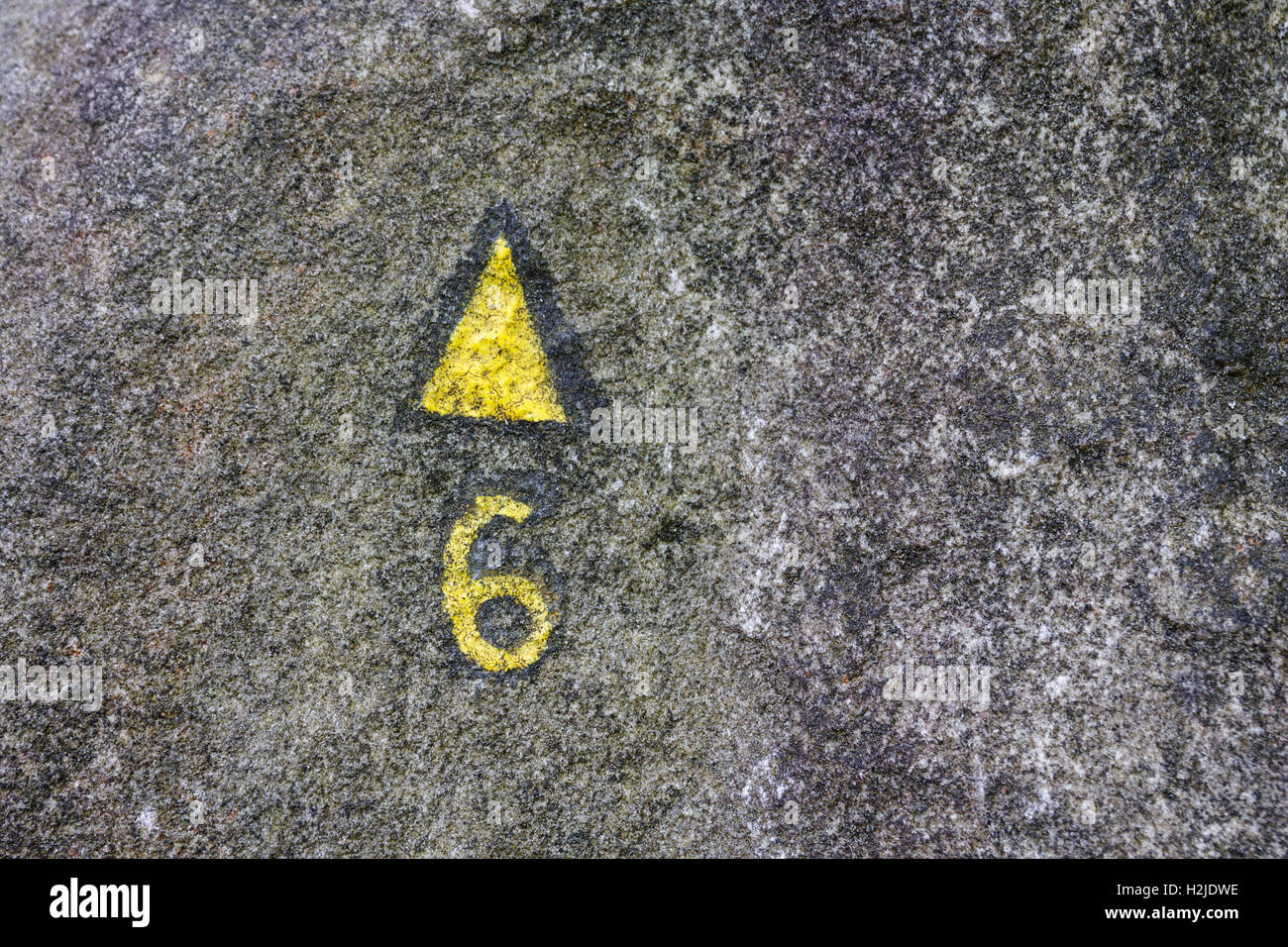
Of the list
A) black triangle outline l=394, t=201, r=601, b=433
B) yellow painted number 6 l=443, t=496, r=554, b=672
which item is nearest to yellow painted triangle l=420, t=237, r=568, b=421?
black triangle outline l=394, t=201, r=601, b=433

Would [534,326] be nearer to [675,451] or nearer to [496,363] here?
[496,363]

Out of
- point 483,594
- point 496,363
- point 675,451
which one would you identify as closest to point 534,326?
point 496,363

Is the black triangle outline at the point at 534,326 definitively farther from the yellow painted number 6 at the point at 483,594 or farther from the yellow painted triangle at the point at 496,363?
the yellow painted number 6 at the point at 483,594

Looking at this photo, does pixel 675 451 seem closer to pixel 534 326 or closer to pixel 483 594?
pixel 534 326

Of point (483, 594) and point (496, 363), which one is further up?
point (496, 363)

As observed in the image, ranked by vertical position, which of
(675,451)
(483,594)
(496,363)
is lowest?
(483,594)

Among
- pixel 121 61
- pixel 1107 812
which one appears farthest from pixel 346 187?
pixel 1107 812
